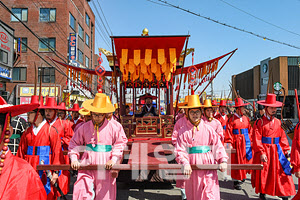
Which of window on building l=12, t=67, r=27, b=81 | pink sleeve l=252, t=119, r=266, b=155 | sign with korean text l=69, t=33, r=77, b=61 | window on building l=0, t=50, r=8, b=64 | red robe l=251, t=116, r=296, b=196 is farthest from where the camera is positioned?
window on building l=12, t=67, r=27, b=81

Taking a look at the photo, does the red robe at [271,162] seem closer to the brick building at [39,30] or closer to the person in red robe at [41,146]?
the person in red robe at [41,146]

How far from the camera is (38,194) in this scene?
66.7 inches

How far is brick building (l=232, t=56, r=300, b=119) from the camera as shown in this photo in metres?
25.7

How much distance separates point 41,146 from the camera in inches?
139

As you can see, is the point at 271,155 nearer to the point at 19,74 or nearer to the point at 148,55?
the point at 148,55

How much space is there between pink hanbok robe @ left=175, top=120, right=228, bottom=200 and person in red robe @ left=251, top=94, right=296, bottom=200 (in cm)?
159

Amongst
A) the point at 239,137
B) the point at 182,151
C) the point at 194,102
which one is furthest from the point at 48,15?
the point at 182,151

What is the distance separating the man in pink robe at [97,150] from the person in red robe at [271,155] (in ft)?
9.13

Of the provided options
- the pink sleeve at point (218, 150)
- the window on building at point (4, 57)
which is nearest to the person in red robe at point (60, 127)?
the pink sleeve at point (218, 150)

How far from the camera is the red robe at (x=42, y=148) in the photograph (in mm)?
3508

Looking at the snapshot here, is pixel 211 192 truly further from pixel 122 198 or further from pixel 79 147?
pixel 122 198

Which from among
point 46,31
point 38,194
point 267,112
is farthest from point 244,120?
point 46,31

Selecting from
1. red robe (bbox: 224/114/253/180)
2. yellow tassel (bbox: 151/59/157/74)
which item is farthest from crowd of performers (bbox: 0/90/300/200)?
yellow tassel (bbox: 151/59/157/74)

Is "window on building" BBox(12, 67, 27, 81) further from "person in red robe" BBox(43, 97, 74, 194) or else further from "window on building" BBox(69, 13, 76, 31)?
"person in red robe" BBox(43, 97, 74, 194)
